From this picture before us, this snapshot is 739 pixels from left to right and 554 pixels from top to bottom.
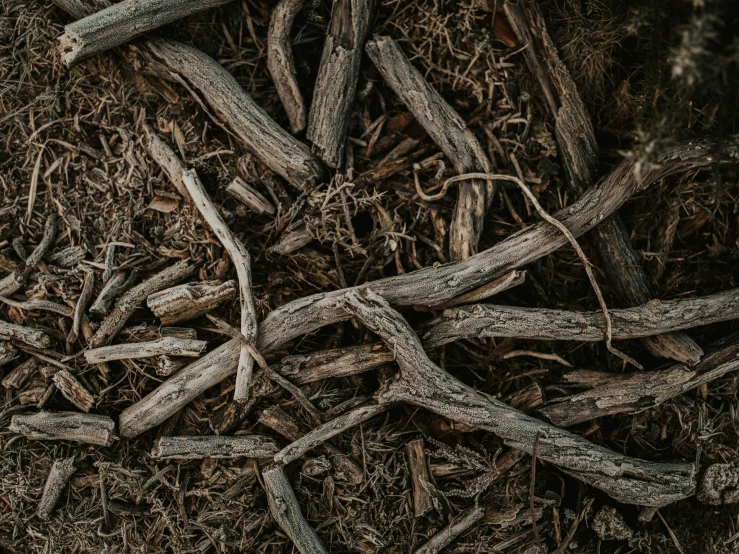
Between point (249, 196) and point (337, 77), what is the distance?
73 cm

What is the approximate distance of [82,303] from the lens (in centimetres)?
292

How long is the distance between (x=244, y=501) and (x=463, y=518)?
1.08m

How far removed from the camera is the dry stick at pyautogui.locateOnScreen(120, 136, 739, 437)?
2791 millimetres

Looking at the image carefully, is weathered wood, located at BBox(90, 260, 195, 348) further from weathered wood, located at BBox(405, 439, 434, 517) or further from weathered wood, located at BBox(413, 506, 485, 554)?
weathered wood, located at BBox(413, 506, 485, 554)

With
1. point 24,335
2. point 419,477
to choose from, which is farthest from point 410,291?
point 24,335

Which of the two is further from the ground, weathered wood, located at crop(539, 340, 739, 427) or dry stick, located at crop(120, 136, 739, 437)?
dry stick, located at crop(120, 136, 739, 437)

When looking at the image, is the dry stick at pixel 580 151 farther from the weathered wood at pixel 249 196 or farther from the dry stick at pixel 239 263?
the dry stick at pixel 239 263

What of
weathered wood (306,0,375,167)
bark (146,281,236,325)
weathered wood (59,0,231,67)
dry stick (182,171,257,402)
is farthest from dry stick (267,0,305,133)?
bark (146,281,236,325)

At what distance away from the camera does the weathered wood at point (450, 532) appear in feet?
9.29

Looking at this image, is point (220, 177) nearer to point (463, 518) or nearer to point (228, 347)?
point (228, 347)

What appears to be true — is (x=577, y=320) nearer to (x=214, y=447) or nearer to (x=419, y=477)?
(x=419, y=477)

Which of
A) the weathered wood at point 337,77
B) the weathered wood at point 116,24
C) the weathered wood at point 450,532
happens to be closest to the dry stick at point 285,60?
the weathered wood at point 337,77

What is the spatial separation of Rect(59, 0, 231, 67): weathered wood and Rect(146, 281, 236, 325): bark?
121 cm

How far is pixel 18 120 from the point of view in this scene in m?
3.02
